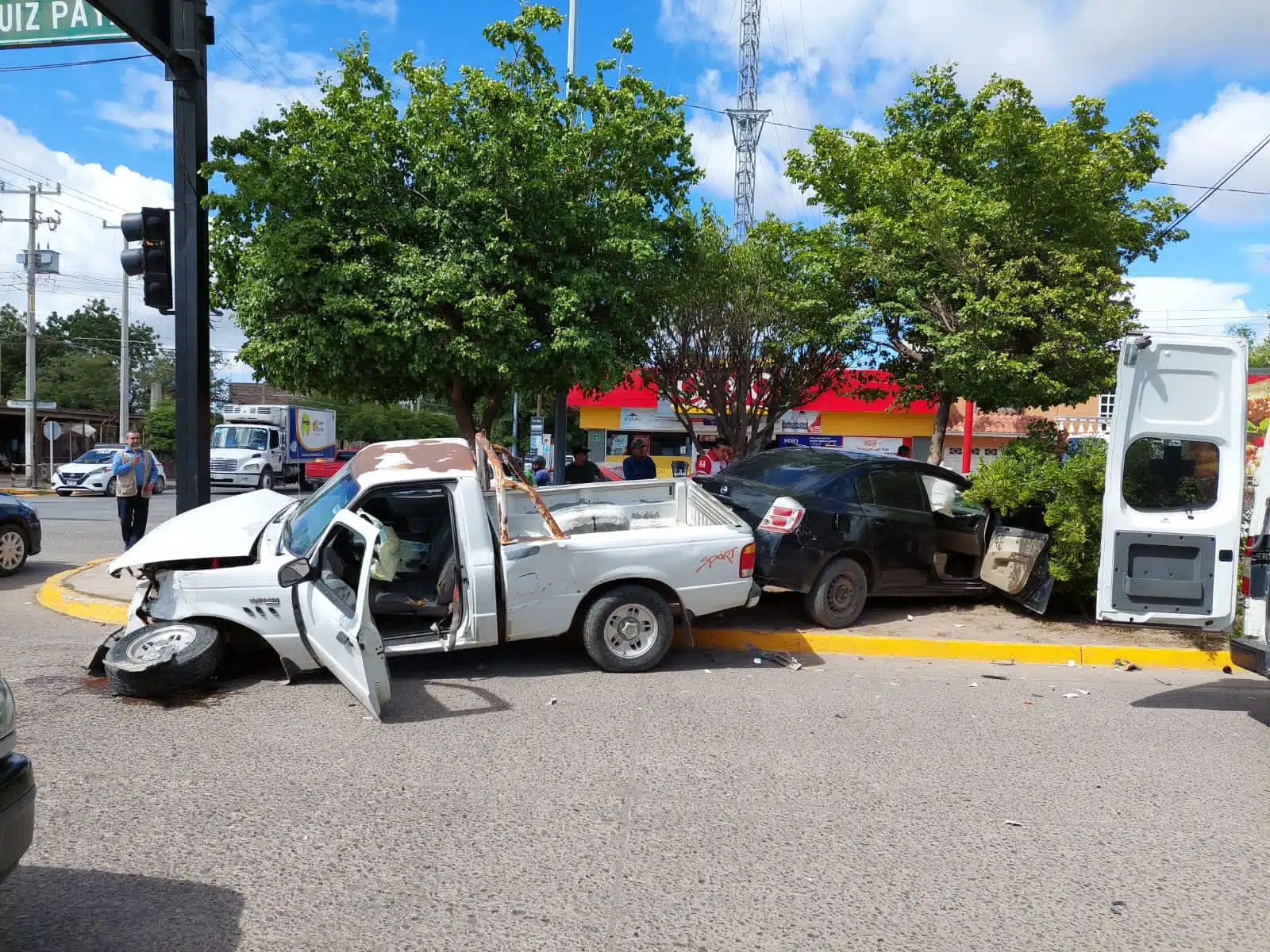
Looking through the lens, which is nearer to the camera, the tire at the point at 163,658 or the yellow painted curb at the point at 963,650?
the tire at the point at 163,658

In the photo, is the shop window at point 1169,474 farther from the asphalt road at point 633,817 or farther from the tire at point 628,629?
the tire at point 628,629

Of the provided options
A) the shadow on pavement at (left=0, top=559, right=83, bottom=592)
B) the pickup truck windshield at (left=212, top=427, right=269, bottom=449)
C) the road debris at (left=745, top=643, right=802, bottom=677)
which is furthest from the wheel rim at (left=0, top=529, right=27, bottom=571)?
the pickup truck windshield at (left=212, top=427, right=269, bottom=449)

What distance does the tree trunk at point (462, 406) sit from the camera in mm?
12453

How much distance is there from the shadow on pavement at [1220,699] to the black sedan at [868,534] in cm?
143

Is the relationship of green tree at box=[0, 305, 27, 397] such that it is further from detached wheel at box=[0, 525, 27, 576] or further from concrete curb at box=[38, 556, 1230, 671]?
concrete curb at box=[38, 556, 1230, 671]

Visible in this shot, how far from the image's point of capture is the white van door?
6.26 meters

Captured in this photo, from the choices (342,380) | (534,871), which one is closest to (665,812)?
(534,871)

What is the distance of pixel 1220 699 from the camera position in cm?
666

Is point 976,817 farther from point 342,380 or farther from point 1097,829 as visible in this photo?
point 342,380

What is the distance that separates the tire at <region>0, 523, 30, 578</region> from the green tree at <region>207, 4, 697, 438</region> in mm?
3254

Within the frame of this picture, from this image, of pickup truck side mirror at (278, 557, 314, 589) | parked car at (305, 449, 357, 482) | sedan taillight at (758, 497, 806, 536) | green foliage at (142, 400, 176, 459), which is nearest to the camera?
pickup truck side mirror at (278, 557, 314, 589)

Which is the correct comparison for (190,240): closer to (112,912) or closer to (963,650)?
(112,912)

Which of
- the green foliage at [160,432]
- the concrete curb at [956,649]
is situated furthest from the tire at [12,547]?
the green foliage at [160,432]

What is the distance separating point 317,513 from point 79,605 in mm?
3709
